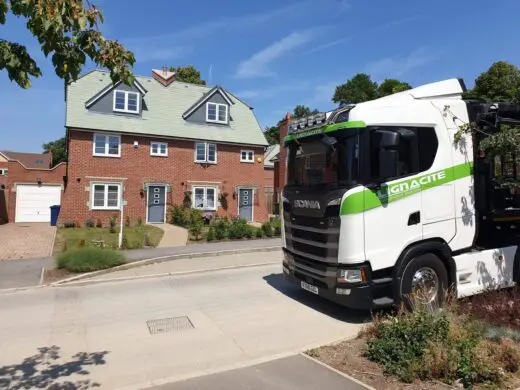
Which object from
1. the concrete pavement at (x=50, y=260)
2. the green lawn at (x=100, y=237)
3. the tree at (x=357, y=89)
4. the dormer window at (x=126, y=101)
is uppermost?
the tree at (x=357, y=89)

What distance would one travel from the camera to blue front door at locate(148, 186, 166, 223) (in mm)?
25656

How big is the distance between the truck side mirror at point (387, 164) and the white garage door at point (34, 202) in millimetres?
30640

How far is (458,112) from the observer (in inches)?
285

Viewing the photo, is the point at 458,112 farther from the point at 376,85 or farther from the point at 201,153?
the point at 376,85

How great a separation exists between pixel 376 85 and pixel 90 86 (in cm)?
5011

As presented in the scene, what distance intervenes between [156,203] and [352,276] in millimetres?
20942

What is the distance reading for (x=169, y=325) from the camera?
22.4 feet

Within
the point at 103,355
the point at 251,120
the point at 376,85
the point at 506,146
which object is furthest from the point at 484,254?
the point at 376,85

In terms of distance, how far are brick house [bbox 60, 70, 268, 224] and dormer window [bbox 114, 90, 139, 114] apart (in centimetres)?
6

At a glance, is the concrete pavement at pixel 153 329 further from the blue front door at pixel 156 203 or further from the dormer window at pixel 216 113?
the dormer window at pixel 216 113

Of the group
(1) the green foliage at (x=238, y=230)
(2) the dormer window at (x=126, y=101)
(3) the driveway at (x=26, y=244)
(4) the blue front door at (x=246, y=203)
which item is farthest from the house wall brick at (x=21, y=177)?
(1) the green foliage at (x=238, y=230)

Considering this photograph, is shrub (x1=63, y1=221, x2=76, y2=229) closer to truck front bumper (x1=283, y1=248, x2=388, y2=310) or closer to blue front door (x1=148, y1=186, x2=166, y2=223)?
blue front door (x1=148, y1=186, x2=166, y2=223)

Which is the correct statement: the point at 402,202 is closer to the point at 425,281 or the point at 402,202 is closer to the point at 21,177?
the point at 425,281

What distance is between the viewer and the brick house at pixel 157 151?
2414 cm
